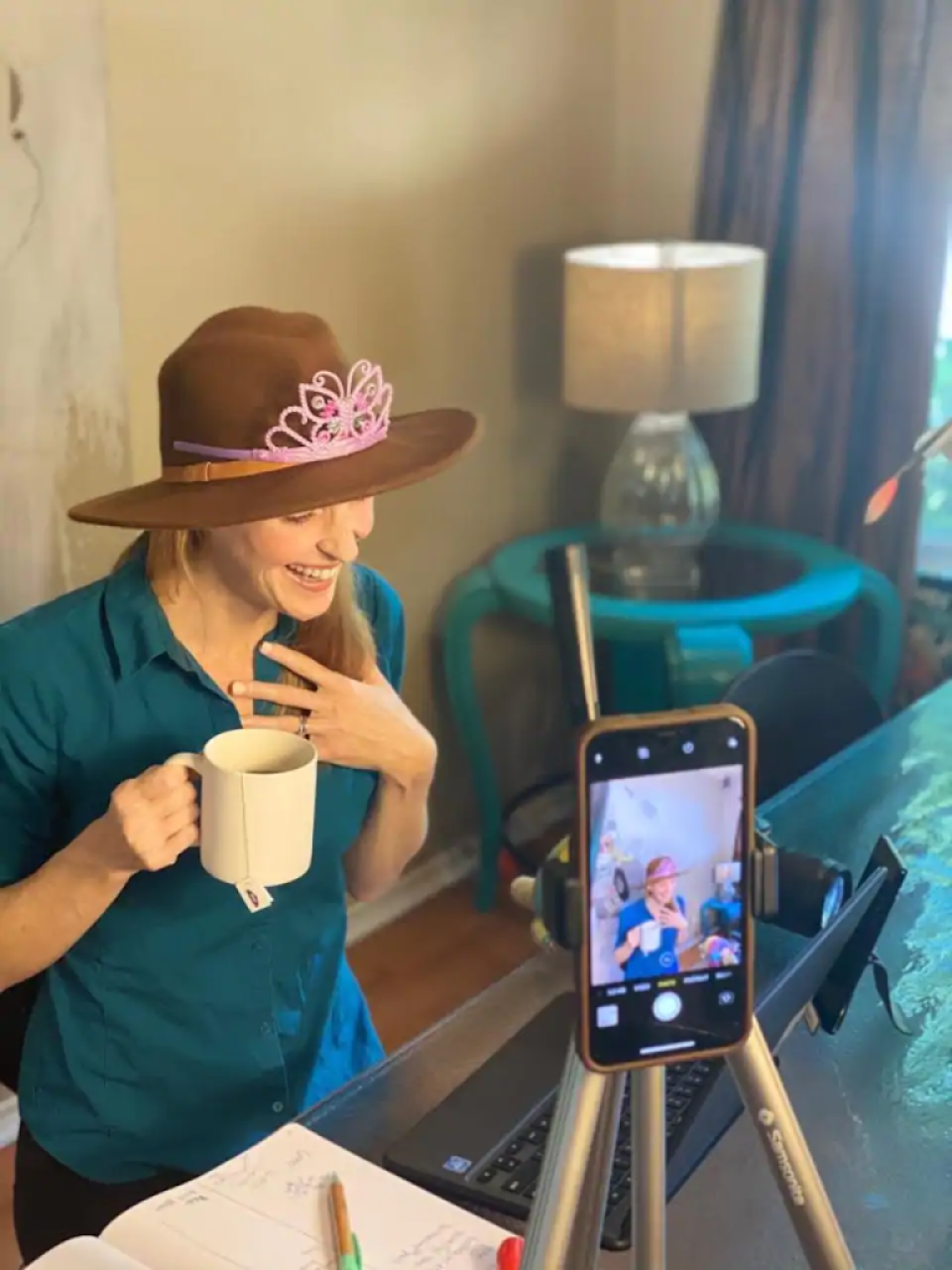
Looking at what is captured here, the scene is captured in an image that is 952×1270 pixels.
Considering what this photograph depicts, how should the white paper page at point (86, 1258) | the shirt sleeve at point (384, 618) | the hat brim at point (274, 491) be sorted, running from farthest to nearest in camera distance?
the shirt sleeve at point (384, 618) → the hat brim at point (274, 491) → the white paper page at point (86, 1258)

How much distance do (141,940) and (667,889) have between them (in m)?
0.74

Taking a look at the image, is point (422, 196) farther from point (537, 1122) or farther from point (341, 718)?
point (537, 1122)

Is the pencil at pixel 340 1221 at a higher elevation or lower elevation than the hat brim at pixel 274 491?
lower

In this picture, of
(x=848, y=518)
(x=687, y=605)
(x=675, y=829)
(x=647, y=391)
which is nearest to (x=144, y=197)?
(x=647, y=391)

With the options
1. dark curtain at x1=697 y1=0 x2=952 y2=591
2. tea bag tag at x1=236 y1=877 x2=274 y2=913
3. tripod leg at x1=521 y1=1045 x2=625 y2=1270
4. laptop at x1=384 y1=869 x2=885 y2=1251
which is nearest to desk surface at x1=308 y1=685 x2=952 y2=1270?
laptop at x1=384 y1=869 x2=885 y2=1251

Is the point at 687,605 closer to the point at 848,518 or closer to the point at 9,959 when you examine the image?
the point at 848,518

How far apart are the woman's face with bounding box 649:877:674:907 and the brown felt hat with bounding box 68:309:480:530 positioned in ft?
1.85

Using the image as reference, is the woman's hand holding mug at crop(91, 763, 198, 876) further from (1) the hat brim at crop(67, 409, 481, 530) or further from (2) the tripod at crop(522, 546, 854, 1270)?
(2) the tripod at crop(522, 546, 854, 1270)

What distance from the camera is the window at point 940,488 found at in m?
2.65

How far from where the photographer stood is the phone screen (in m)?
0.59

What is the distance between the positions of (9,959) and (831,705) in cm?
103

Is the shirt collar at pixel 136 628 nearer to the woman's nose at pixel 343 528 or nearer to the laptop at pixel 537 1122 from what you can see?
the woman's nose at pixel 343 528

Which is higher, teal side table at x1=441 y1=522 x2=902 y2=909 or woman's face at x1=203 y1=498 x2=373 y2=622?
woman's face at x1=203 y1=498 x2=373 y2=622

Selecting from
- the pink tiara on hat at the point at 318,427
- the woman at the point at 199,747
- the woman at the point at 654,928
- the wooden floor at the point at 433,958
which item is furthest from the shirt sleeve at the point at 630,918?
the wooden floor at the point at 433,958
